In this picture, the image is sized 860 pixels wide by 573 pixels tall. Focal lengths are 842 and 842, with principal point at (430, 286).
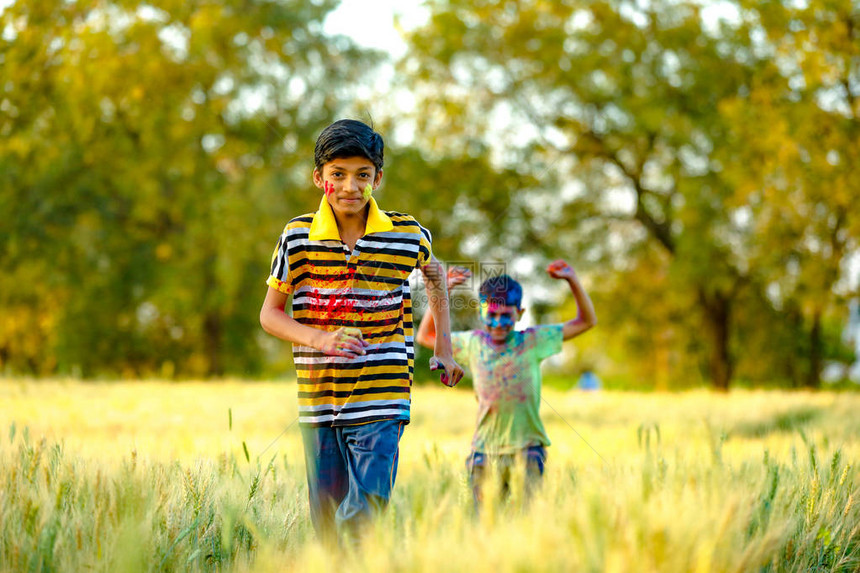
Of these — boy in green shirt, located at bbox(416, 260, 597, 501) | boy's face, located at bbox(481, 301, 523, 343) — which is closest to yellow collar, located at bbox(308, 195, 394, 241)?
boy in green shirt, located at bbox(416, 260, 597, 501)

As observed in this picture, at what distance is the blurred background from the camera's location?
1864 cm

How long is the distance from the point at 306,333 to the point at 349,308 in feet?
0.82

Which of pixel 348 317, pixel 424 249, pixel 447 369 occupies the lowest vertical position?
pixel 447 369

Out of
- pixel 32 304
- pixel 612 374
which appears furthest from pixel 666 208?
pixel 32 304

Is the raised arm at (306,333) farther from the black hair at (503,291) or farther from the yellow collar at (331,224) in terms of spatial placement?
the black hair at (503,291)

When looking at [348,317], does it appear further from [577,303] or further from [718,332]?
[718,332]

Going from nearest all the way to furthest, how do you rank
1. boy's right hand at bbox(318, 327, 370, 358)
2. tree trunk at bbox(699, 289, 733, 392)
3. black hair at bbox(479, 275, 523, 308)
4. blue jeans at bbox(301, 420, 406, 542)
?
boy's right hand at bbox(318, 327, 370, 358)
blue jeans at bbox(301, 420, 406, 542)
black hair at bbox(479, 275, 523, 308)
tree trunk at bbox(699, 289, 733, 392)

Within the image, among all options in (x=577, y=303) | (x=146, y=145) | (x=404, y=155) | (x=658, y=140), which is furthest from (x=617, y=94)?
(x=577, y=303)

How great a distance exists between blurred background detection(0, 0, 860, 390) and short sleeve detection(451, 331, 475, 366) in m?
12.9

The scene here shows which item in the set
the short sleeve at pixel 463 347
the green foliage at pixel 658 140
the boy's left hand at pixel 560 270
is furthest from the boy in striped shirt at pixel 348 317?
the green foliage at pixel 658 140

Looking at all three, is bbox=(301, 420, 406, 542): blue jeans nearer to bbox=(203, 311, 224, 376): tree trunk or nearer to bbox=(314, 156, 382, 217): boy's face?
bbox=(314, 156, 382, 217): boy's face

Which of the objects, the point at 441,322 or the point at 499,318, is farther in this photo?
the point at 499,318

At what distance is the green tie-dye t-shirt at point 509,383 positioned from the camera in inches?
175

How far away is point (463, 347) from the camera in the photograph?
4820 millimetres
